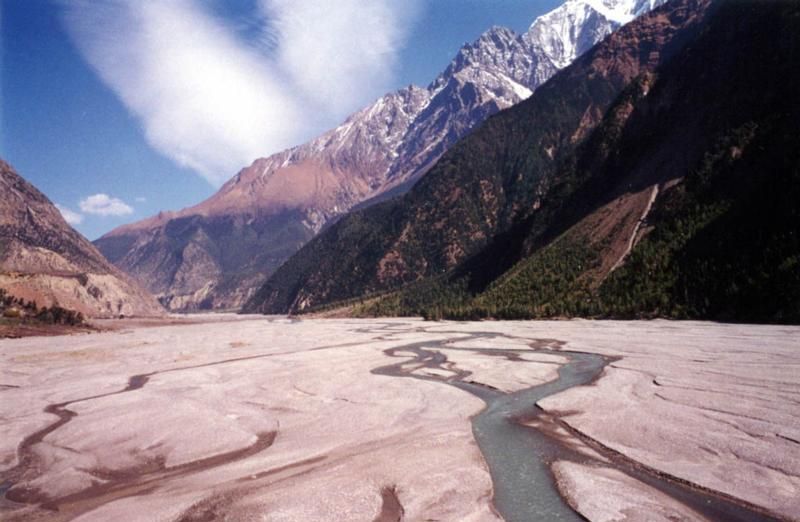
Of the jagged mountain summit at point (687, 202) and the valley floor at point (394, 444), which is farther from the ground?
the jagged mountain summit at point (687, 202)

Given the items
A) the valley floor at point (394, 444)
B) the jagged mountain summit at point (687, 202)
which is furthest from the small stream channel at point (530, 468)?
the jagged mountain summit at point (687, 202)

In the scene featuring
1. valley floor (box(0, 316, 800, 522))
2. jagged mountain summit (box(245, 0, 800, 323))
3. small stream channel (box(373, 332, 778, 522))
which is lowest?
small stream channel (box(373, 332, 778, 522))

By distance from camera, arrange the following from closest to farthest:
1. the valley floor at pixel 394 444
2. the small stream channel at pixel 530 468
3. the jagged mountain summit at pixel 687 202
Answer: the small stream channel at pixel 530 468 < the valley floor at pixel 394 444 < the jagged mountain summit at pixel 687 202

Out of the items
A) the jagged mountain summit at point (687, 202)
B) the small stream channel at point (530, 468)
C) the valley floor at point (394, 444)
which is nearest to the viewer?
the small stream channel at point (530, 468)

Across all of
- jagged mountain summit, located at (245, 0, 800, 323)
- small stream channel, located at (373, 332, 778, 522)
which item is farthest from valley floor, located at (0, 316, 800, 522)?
jagged mountain summit, located at (245, 0, 800, 323)

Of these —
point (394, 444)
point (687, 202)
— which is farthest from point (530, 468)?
point (687, 202)

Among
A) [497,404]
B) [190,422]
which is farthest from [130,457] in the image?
→ [497,404]

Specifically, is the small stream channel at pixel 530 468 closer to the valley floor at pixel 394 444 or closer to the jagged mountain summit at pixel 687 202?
the valley floor at pixel 394 444

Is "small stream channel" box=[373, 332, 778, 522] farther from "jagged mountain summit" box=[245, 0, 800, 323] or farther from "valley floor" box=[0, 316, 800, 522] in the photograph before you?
"jagged mountain summit" box=[245, 0, 800, 323]
